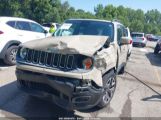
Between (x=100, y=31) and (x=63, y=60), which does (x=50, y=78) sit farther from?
(x=100, y=31)

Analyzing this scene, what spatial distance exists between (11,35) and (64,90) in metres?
5.63

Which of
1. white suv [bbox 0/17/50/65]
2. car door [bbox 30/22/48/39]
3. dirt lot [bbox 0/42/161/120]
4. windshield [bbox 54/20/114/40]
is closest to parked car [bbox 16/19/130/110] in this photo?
dirt lot [bbox 0/42/161/120]

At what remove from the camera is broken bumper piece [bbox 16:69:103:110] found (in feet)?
16.5

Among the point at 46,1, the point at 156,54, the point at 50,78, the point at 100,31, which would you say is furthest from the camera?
the point at 46,1

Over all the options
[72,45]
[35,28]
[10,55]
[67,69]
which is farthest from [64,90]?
[35,28]

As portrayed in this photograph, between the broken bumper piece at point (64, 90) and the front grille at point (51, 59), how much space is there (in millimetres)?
244

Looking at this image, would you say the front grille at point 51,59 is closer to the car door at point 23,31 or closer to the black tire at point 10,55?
the black tire at point 10,55

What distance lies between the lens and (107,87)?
20.1ft

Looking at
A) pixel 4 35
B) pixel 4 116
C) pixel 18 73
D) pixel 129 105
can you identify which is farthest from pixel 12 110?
pixel 4 35

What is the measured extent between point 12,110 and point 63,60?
5.17 feet

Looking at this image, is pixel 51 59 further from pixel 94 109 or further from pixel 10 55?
pixel 10 55

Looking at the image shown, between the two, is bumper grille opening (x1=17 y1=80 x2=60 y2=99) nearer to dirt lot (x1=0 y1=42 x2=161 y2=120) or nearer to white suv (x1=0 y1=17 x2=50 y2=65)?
dirt lot (x1=0 y1=42 x2=161 y2=120)

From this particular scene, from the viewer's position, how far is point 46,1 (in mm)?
40531

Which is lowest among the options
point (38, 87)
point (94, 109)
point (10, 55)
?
point (94, 109)
